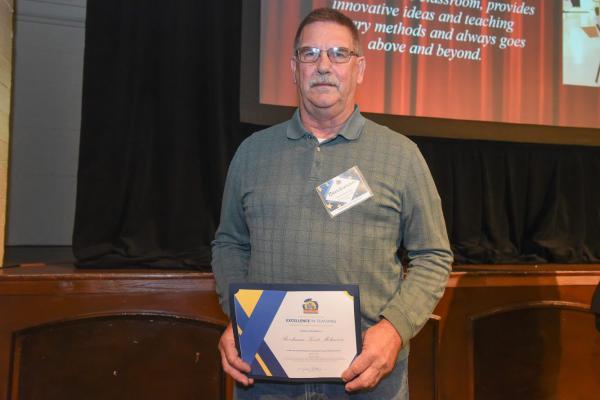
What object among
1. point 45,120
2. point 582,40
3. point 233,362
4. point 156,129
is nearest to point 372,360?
point 233,362

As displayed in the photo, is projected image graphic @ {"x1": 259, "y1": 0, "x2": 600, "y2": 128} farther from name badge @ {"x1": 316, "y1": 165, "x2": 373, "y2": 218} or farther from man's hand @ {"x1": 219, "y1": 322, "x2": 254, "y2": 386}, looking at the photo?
man's hand @ {"x1": 219, "y1": 322, "x2": 254, "y2": 386}

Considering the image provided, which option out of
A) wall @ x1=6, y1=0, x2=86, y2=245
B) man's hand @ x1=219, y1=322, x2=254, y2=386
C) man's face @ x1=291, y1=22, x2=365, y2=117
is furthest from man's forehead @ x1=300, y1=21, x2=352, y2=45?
wall @ x1=6, y1=0, x2=86, y2=245

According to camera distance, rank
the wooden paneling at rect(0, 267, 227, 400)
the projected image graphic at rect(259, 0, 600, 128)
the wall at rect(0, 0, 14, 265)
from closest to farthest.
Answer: the wooden paneling at rect(0, 267, 227, 400) < the wall at rect(0, 0, 14, 265) < the projected image graphic at rect(259, 0, 600, 128)

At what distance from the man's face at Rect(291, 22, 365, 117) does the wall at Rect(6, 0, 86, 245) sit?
2.34 metres

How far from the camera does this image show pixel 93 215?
96.0 inches

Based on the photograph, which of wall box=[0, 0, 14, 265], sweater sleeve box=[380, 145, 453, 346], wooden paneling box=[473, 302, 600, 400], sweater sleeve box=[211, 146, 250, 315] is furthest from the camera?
wooden paneling box=[473, 302, 600, 400]

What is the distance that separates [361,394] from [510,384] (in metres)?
1.61

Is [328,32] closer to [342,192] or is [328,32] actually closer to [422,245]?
[342,192]

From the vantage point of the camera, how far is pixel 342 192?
108 cm

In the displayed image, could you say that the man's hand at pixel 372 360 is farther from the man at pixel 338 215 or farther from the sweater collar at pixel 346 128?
the sweater collar at pixel 346 128

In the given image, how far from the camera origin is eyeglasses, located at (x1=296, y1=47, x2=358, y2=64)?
1136mm

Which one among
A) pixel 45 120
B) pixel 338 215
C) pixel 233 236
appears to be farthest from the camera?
pixel 45 120

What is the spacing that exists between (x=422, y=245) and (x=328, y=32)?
53 centimetres

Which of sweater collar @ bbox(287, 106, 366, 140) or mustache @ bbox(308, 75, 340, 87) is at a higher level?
mustache @ bbox(308, 75, 340, 87)
